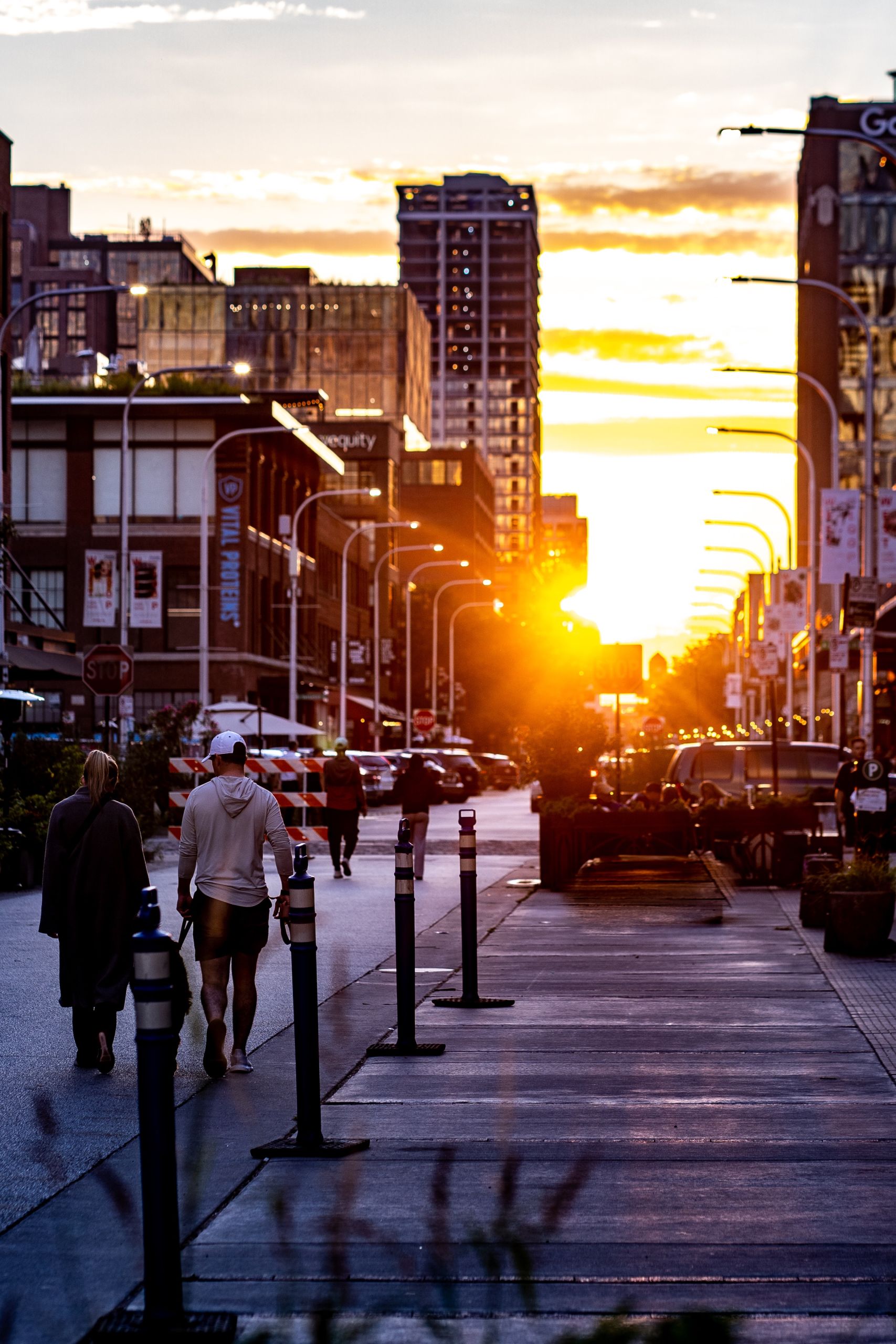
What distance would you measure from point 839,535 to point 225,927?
27004mm

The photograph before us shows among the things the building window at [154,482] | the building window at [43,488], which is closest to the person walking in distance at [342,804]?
the building window at [154,482]

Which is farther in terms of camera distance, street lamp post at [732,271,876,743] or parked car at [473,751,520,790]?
parked car at [473,751,520,790]

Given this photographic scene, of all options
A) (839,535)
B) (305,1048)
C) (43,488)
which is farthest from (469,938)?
(43,488)

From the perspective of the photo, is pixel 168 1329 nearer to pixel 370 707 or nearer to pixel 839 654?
pixel 839 654

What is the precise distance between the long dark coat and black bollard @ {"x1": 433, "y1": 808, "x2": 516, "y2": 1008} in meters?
2.44

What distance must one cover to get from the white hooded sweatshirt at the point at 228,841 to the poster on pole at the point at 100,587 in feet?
92.9

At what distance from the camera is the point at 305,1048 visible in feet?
27.0

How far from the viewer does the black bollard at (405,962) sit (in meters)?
10.9

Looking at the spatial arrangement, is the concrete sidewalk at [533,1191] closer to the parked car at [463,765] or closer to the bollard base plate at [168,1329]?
the bollard base plate at [168,1329]

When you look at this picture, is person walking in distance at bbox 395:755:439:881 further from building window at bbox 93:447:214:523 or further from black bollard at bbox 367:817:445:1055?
building window at bbox 93:447:214:523

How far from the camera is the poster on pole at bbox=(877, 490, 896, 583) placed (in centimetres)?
3331

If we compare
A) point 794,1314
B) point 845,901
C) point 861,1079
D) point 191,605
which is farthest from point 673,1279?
point 191,605

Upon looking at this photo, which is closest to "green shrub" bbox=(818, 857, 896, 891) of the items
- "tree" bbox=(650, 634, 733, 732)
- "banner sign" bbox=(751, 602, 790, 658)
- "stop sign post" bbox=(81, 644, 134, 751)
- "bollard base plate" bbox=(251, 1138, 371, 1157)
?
"bollard base plate" bbox=(251, 1138, 371, 1157)

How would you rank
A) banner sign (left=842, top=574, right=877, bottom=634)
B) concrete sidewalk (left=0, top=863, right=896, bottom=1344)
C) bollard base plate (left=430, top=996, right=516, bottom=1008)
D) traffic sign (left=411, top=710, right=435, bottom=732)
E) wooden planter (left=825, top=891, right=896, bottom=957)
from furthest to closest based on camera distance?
traffic sign (left=411, top=710, right=435, bottom=732), banner sign (left=842, top=574, right=877, bottom=634), wooden planter (left=825, top=891, right=896, bottom=957), bollard base plate (left=430, top=996, right=516, bottom=1008), concrete sidewalk (left=0, top=863, right=896, bottom=1344)
